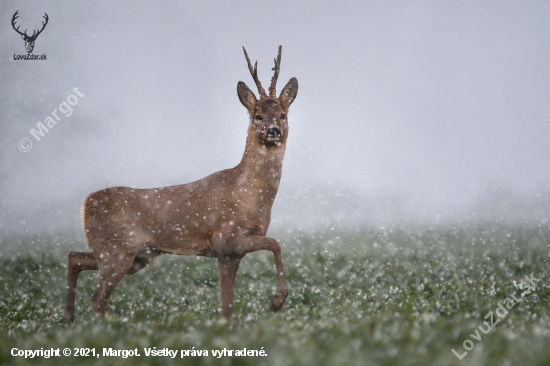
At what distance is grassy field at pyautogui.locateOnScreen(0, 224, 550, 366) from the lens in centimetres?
331

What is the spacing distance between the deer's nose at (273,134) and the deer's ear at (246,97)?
2.83ft

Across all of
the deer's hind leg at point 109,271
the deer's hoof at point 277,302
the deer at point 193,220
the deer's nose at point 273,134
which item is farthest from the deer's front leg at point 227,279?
the deer's nose at point 273,134

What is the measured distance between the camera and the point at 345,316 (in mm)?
5203

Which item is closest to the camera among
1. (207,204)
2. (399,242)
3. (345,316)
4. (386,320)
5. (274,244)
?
(386,320)

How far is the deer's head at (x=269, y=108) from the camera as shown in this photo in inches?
255

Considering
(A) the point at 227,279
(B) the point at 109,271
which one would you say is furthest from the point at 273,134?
(B) the point at 109,271

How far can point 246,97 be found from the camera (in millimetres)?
6980

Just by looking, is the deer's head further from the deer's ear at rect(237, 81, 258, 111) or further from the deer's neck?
the deer's neck

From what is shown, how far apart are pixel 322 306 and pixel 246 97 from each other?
10.5 feet

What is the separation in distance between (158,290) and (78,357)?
580cm

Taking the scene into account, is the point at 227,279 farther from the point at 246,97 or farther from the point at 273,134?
the point at 246,97

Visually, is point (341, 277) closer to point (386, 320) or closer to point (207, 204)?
point (207, 204)

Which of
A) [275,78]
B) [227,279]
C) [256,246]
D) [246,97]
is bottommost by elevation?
[227,279]

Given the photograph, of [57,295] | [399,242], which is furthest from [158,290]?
[399,242]
